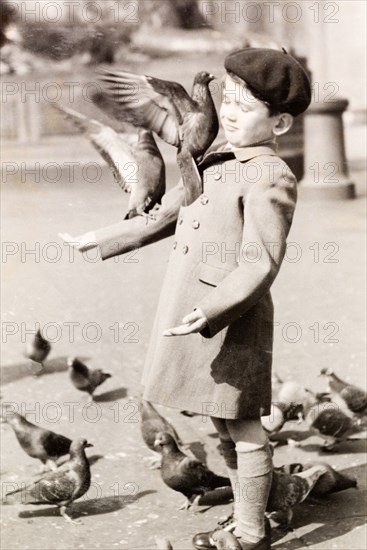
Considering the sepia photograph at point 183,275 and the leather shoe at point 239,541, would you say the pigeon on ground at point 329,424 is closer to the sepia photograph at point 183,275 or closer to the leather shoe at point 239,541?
the sepia photograph at point 183,275

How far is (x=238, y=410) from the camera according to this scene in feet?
10.8

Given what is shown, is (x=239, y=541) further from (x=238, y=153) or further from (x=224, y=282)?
(x=238, y=153)

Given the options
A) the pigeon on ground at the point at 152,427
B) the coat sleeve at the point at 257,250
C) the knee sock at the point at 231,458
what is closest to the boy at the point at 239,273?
the coat sleeve at the point at 257,250

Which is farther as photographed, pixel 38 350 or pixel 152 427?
pixel 38 350

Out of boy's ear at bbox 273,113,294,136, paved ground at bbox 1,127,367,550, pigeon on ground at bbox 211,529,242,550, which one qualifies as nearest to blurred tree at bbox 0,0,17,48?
paved ground at bbox 1,127,367,550

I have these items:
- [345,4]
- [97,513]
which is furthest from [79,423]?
[345,4]

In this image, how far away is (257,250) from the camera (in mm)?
3084

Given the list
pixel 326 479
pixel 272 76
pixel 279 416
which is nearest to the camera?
pixel 272 76

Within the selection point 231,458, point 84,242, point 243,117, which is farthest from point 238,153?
point 231,458

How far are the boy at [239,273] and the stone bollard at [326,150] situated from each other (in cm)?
210

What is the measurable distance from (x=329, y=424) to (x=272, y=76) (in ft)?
6.06

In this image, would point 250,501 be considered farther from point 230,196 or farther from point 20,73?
point 20,73

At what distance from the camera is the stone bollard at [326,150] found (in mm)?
5395

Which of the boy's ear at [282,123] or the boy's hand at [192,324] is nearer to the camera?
the boy's hand at [192,324]
